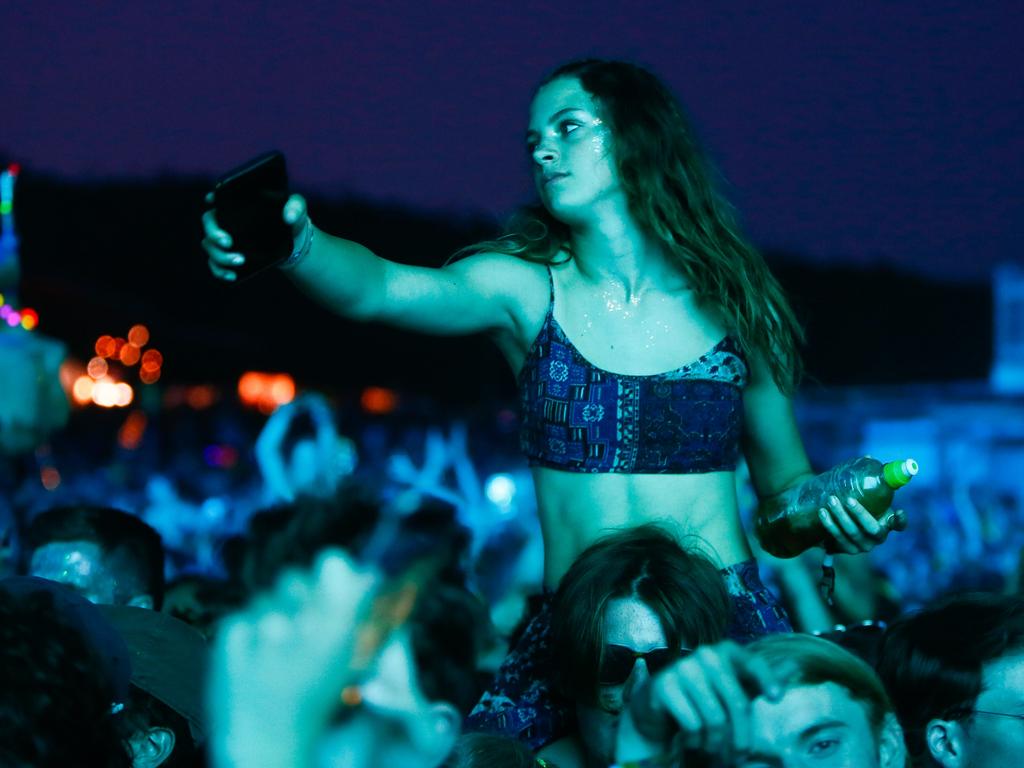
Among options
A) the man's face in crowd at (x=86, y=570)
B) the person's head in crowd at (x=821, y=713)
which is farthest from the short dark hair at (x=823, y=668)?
the man's face in crowd at (x=86, y=570)

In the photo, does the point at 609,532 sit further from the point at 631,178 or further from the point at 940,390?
the point at 940,390

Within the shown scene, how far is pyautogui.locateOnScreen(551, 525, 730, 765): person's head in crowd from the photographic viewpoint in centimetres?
285

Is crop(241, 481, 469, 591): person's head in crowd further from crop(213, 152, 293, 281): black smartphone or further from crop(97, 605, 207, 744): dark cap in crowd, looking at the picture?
crop(97, 605, 207, 744): dark cap in crowd

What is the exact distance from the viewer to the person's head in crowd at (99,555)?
4.15m

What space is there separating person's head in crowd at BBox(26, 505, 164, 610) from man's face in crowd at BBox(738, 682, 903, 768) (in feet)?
7.94

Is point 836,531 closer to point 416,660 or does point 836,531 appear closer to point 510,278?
point 510,278

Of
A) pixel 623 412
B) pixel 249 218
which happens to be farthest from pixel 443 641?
pixel 623 412

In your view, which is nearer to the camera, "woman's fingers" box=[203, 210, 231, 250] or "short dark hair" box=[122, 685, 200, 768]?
"woman's fingers" box=[203, 210, 231, 250]

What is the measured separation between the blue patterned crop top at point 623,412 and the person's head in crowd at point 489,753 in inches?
28.0

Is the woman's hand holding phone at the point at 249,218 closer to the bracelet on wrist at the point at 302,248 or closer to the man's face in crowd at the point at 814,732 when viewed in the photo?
the bracelet on wrist at the point at 302,248

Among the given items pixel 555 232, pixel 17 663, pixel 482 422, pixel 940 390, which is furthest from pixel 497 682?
pixel 940 390

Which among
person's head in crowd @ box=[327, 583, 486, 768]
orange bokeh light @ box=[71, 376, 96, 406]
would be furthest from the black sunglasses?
orange bokeh light @ box=[71, 376, 96, 406]

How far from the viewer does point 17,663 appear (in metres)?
1.84

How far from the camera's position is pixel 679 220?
10.6ft
